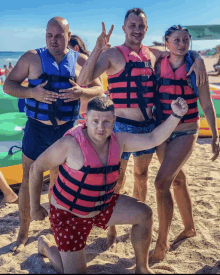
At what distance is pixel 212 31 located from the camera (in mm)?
21516

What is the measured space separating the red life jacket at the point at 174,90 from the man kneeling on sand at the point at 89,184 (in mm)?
448

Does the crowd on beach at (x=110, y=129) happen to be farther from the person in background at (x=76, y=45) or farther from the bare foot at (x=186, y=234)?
the person in background at (x=76, y=45)

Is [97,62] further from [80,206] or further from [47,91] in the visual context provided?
[80,206]

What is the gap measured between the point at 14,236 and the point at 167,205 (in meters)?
1.68

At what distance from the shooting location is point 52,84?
2836 mm

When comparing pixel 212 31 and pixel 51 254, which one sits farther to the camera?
pixel 212 31

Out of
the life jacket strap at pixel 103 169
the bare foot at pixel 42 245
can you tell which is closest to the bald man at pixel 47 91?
the bare foot at pixel 42 245

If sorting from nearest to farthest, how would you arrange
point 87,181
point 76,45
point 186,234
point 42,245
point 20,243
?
point 87,181, point 42,245, point 20,243, point 186,234, point 76,45

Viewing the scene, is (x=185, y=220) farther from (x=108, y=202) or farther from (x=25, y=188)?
(x=25, y=188)

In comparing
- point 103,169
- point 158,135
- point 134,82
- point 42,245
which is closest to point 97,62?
point 134,82

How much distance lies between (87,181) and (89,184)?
27mm

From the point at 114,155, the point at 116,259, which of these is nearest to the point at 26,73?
the point at 114,155

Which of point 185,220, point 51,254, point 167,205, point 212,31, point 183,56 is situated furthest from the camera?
point 212,31

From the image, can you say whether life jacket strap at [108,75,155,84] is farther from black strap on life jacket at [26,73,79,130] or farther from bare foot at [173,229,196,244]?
bare foot at [173,229,196,244]
